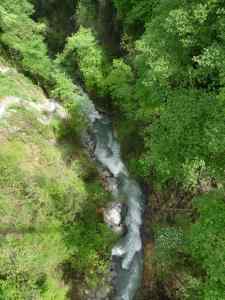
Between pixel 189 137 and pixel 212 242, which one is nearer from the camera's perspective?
pixel 212 242

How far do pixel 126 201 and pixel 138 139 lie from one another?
3.26 meters

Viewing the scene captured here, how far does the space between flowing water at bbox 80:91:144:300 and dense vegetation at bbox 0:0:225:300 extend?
2.53 ft

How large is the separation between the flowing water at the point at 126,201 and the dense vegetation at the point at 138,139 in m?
0.77

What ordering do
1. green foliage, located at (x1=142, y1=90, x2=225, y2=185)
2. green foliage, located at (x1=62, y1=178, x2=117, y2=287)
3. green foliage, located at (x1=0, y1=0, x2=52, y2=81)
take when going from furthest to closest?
1. green foliage, located at (x1=0, y1=0, x2=52, y2=81)
2. green foliage, located at (x1=62, y1=178, x2=117, y2=287)
3. green foliage, located at (x1=142, y1=90, x2=225, y2=185)

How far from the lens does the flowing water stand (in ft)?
54.7

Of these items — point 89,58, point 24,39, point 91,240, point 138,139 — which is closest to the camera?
point 91,240

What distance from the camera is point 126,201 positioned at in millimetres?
18828

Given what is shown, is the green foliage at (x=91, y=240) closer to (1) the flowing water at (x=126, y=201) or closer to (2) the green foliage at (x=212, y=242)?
(1) the flowing water at (x=126, y=201)

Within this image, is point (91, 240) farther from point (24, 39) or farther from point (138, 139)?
point (24, 39)

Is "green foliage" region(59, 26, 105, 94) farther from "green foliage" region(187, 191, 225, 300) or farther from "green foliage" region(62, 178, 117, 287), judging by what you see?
"green foliage" region(187, 191, 225, 300)

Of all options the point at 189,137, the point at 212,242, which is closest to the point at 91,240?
the point at 212,242

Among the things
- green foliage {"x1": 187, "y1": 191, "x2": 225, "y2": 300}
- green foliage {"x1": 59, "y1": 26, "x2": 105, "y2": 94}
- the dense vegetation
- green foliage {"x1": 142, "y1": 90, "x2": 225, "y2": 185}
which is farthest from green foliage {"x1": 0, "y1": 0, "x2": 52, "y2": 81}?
green foliage {"x1": 187, "y1": 191, "x2": 225, "y2": 300}

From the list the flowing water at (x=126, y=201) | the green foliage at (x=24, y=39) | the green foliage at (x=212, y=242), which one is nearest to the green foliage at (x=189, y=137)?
the green foliage at (x=212, y=242)

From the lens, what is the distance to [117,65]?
1861 centimetres
